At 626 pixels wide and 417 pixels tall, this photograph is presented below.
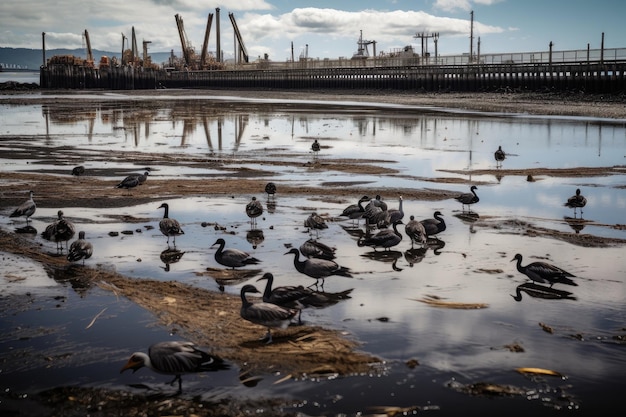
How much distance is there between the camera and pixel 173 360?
22.6 ft

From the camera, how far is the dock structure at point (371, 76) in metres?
69.7

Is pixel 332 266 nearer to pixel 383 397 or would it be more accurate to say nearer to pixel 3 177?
pixel 383 397

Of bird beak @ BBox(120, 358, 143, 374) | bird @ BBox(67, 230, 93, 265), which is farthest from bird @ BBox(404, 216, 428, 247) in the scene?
bird beak @ BBox(120, 358, 143, 374)

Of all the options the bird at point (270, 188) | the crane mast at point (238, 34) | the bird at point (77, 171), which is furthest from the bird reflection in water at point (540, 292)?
the crane mast at point (238, 34)

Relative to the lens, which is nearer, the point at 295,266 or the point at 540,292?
the point at 540,292

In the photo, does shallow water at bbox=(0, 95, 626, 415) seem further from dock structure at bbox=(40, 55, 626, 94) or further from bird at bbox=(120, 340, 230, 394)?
dock structure at bbox=(40, 55, 626, 94)

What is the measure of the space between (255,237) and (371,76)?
8980 cm

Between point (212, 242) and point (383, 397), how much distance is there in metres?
6.93

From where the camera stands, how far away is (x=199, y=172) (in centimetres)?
2195

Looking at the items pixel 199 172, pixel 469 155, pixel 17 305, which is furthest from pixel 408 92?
pixel 17 305

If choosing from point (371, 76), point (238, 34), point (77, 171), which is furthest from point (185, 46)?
point (77, 171)

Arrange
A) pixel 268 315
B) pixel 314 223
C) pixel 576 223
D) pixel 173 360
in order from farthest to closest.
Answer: pixel 576 223, pixel 314 223, pixel 268 315, pixel 173 360

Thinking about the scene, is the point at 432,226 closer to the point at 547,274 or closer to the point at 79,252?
the point at 547,274

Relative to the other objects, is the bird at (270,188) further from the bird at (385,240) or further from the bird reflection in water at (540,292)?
the bird reflection in water at (540,292)
